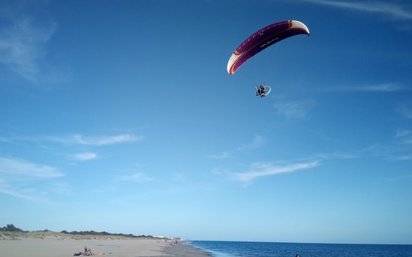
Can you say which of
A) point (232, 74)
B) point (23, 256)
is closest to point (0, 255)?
point (23, 256)

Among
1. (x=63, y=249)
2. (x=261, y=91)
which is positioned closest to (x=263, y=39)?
(x=261, y=91)

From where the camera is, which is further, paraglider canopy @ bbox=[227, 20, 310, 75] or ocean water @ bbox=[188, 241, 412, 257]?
ocean water @ bbox=[188, 241, 412, 257]

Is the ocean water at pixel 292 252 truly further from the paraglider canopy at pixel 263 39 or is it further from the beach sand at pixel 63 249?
the paraglider canopy at pixel 263 39

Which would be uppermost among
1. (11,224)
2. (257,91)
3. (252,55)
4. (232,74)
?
(252,55)

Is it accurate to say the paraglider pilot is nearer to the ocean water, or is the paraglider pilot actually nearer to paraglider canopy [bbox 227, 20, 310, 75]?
paraglider canopy [bbox 227, 20, 310, 75]

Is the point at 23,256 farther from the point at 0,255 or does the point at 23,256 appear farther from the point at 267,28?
the point at 267,28

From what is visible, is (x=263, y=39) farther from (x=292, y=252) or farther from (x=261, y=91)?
(x=292, y=252)

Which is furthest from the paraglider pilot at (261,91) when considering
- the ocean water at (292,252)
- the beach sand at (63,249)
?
the ocean water at (292,252)

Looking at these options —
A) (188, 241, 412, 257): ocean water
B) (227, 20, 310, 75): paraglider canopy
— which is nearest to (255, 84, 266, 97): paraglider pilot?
(227, 20, 310, 75): paraglider canopy

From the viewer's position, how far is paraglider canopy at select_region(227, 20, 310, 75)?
20358 mm

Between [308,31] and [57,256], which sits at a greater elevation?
[308,31]

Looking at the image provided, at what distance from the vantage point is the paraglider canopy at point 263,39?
66.8 ft

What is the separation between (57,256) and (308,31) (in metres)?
29.0

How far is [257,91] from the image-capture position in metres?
22.5
